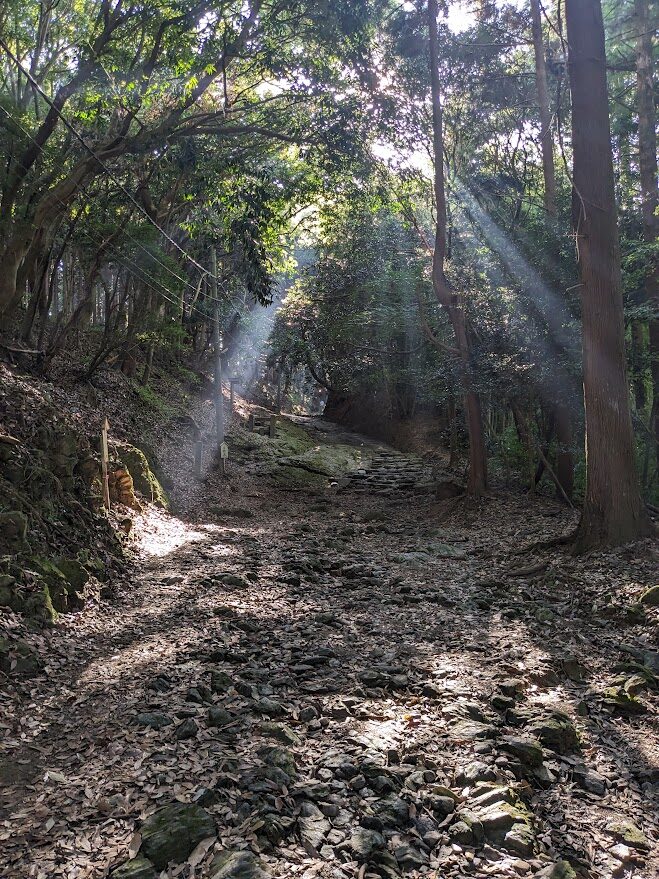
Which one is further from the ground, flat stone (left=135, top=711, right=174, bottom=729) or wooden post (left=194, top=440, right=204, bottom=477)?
wooden post (left=194, top=440, right=204, bottom=477)

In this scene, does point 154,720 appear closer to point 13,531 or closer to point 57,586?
point 57,586

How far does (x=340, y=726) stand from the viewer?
4.08m

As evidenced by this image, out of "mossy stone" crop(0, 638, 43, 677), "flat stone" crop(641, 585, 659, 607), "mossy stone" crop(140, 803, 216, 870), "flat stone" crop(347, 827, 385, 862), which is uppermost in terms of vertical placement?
"flat stone" crop(641, 585, 659, 607)

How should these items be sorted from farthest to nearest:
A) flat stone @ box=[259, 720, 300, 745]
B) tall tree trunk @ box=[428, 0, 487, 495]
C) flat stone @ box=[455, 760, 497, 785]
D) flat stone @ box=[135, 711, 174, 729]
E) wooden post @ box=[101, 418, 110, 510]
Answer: tall tree trunk @ box=[428, 0, 487, 495]
wooden post @ box=[101, 418, 110, 510]
flat stone @ box=[135, 711, 174, 729]
flat stone @ box=[259, 720, 300, 745]
flat stone @ box=[455, 760, 497, 785]

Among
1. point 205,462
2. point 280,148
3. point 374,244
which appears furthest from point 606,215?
point 205,462

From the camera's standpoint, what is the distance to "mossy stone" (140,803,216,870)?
273 centimetres

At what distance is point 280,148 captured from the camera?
12.1 m

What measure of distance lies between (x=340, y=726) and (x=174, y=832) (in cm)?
148

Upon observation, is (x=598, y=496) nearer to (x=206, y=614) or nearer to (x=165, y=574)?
(x=206, y=614)

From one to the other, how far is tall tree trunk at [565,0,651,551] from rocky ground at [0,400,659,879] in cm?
64

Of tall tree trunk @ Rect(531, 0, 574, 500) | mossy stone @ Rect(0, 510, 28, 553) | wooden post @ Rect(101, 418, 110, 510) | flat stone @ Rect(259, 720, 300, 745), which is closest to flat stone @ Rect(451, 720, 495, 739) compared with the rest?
flat stone @ Rect(259, 720, 300, 745)

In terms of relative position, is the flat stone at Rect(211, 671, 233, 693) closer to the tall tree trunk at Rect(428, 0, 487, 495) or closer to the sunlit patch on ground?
the sunlit patch on ground

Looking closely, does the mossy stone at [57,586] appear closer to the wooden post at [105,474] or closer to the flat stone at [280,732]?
the wooden post at [105,474]

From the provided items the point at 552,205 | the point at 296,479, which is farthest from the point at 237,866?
the point at 296,479
